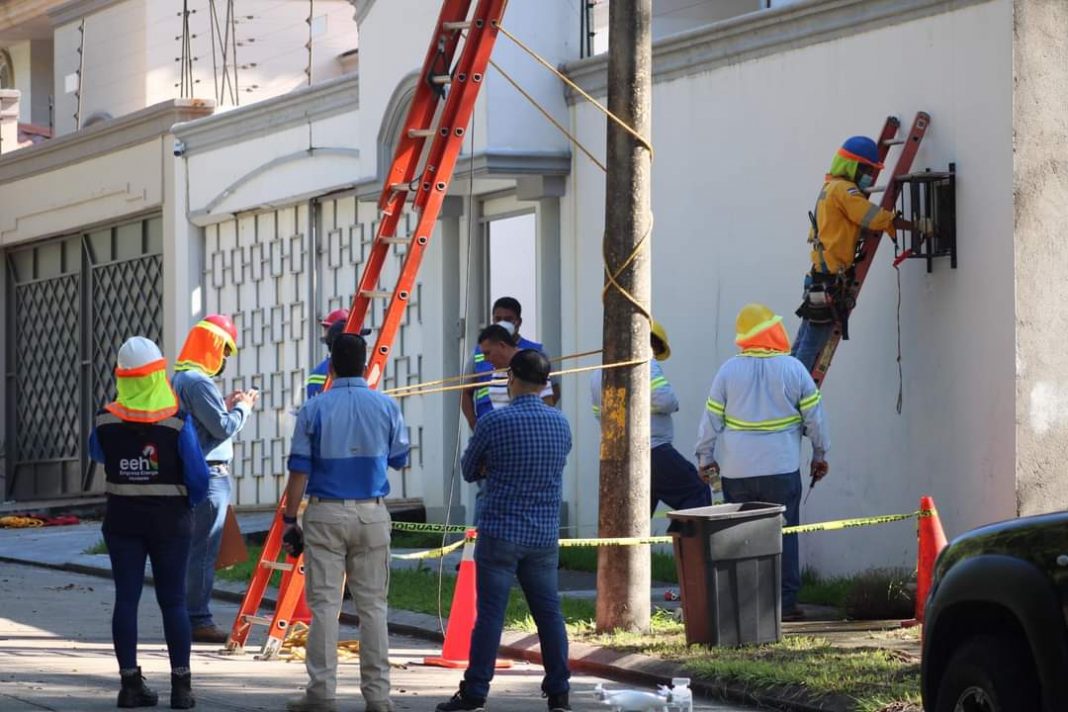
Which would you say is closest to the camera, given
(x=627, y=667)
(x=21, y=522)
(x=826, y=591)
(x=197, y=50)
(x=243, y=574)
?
(x=627, y=667)

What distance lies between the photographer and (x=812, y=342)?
12867 mm

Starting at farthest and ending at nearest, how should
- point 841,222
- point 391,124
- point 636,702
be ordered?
point 391,124, point 841,222, point 636,702

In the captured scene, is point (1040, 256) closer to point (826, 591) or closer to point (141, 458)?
point (826, 591)

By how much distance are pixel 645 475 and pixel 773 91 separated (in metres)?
3.92

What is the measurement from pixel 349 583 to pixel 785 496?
3.34 m

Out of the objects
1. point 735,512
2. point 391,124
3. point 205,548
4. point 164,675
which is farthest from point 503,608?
point 391,124

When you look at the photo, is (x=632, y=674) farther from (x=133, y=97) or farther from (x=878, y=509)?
(x=133, y=97)

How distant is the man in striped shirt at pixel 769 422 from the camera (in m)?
11.6

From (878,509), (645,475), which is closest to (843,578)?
(878,509)

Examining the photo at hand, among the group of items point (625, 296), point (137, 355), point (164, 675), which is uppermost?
point (625, 296)

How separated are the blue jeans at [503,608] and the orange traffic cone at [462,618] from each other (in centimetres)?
158

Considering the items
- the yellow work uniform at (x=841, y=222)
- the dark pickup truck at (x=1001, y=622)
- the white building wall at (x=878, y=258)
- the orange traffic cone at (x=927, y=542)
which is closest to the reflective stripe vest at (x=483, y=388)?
the yellow work uniform at (x=841, y=222)

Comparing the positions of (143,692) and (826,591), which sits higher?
(826,591)

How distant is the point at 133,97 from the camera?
27.2 meters
